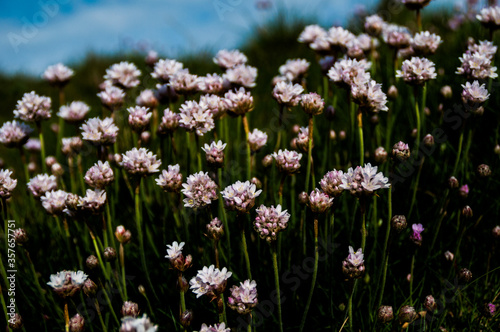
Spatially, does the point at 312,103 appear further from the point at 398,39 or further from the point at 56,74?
the point at 56,74

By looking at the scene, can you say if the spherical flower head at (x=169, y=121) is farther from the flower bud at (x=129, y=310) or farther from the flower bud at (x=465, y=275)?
the flower bud at (x=465, y=275)

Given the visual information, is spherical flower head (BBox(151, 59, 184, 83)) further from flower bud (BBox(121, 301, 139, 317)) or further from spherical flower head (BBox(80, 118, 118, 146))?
flower bud (BBox(121, 301, 139, 317))

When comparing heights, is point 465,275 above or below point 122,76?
below

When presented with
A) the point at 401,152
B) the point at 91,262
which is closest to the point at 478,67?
the point at 401,152

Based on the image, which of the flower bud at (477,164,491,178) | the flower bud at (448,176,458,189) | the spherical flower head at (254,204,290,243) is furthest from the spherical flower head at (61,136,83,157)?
the flower bud at (477,164,491,178)

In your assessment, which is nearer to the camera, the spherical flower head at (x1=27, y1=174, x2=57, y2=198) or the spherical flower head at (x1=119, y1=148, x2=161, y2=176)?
the spherical flower head at (x1=119, y1=148, x2=161, y2=176)

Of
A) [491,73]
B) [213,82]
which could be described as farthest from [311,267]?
[491,73]
